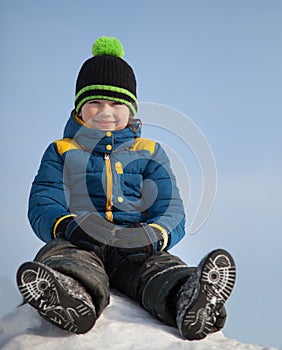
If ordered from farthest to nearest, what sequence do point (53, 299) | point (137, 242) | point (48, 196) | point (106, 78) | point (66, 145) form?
point (106, 78) < point (66, 145) < point (48, 196) < point (137, 242) < point (53, 299)

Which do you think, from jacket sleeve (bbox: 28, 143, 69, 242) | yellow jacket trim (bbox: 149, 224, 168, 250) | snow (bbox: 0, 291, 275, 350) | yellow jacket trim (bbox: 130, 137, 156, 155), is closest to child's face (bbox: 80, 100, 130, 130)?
yellow jacket trim (bbox: 130, 137, 156, 155)

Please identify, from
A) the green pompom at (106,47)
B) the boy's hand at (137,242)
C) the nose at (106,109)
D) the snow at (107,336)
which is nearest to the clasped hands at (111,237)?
the boy's hand at (137,242)

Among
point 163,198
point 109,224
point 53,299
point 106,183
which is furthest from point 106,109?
point 53,299

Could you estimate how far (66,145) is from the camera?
2941 mm

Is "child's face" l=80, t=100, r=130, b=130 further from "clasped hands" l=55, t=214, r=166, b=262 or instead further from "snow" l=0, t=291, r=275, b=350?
"snow" l=0, t=291, r=275, b=350

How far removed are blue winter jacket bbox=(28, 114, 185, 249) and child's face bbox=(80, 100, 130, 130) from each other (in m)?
0.07

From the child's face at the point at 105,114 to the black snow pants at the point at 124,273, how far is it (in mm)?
815

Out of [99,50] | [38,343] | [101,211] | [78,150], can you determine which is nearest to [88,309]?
[38,343]

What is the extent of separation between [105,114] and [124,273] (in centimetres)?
100

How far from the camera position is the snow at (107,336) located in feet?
6.01

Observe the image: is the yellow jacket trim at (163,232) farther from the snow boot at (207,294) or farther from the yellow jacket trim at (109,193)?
the snow boot at (207,294)

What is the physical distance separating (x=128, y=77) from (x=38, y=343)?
1826 mm

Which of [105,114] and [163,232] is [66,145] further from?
[163,232]

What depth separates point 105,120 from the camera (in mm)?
2979
